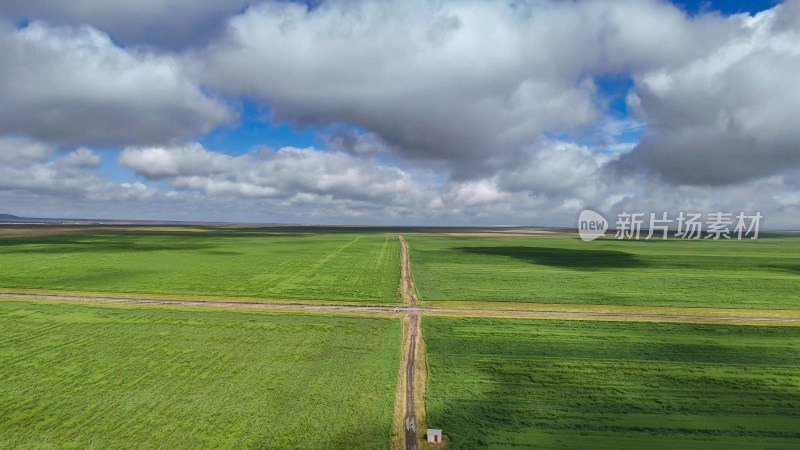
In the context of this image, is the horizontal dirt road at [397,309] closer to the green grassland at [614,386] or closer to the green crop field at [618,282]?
the green grassland at [614,386]

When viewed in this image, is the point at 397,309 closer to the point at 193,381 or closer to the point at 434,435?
the point at 193,381

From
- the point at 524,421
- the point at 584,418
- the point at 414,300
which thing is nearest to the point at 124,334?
the point at 414,300

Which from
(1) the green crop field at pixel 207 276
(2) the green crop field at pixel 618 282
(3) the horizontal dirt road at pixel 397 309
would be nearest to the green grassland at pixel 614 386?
(3) the horizontal dirt road at pixel 397 309

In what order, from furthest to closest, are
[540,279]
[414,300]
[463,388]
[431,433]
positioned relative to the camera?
[540,279] → [414,300] → [463,388] → [431,433]

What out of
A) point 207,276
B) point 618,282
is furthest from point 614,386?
point 207,276

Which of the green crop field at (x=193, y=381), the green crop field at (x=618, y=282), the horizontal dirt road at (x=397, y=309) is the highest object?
the green crop field at (x=618, y=282)

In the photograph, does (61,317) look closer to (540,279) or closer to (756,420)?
(756,420)
